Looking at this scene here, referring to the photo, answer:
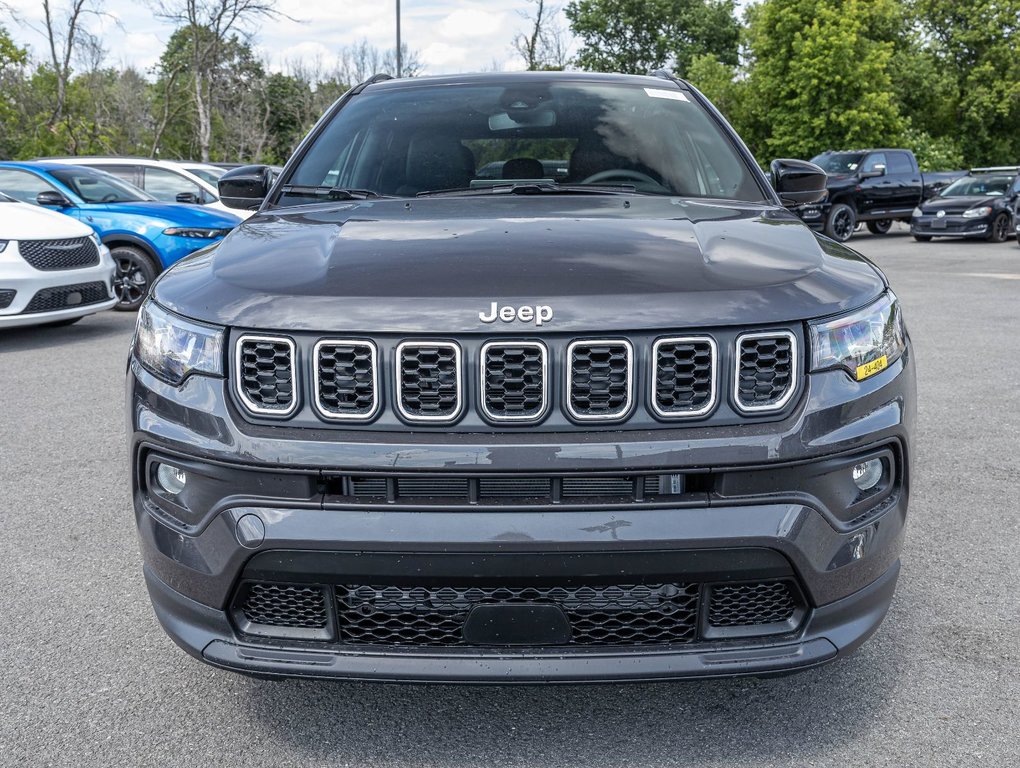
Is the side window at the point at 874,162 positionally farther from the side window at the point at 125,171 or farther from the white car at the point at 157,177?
the side window at the point at 125,171

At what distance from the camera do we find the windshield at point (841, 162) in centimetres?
2200

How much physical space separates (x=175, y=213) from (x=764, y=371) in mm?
9399

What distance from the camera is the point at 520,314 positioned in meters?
2.12

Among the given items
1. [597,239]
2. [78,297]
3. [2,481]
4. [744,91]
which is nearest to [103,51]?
[744,91]

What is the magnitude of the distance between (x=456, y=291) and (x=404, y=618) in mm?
721

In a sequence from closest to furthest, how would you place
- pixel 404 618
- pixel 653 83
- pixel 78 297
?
pixel 404 618 → pixel 653 83 → pixel 78 297

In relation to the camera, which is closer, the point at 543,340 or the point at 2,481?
the point at 543,340

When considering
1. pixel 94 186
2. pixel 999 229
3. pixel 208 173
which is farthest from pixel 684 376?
pixel 999 229

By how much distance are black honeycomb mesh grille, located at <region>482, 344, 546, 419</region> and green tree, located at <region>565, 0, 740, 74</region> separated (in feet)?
196

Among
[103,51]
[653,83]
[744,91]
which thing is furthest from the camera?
[744,91]

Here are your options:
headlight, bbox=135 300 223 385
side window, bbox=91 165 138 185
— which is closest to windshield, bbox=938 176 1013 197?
side window, bbox=91 165 138 185

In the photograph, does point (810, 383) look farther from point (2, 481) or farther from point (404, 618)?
point (2, 481)

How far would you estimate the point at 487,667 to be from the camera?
2162mm

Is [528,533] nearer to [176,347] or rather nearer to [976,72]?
[176,347]
